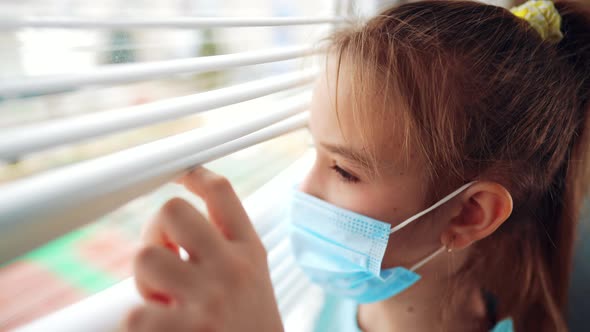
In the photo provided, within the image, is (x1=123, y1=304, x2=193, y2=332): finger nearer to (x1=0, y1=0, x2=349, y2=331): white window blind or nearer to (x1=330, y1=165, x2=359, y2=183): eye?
(x1=0, y1=0, x2=349, y2=331): white window blind

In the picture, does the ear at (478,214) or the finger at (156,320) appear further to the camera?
the ear at (478,214)

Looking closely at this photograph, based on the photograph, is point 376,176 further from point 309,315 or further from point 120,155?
point 309,315

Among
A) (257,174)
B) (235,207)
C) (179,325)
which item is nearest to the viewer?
(179,325)

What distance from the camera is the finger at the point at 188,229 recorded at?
0.50 m

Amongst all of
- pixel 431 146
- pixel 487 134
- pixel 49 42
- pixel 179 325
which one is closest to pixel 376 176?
pixel 431 146

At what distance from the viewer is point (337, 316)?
3.93 feet

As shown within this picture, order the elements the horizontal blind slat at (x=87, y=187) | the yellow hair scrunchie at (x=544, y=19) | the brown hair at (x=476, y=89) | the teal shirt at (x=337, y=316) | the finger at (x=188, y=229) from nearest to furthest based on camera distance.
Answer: the horizontal blind slat at (x=87, y=187), the finger at (x=188, y=229), the brown hair at (x=476, y=89), the yellow hair scrunchie at (x=544, y=19), the teal shirt at (x=337, y=316)

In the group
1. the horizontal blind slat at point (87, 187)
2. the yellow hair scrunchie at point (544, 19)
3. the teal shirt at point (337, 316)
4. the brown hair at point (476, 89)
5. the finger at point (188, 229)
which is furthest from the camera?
the teal shirt at point (337, 316)

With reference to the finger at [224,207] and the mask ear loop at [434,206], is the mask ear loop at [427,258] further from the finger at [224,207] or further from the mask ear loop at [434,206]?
the finger at [224,207]

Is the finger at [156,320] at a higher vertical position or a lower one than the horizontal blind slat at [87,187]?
lower

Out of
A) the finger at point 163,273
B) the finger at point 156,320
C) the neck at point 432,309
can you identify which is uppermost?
the finger at point 163,273

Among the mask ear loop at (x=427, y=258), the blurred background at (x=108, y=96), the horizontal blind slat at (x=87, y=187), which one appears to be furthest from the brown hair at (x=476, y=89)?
the horizontal blind slat at (x=87, y=187)

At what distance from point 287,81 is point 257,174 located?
418mm

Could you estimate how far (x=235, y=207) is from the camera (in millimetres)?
564
